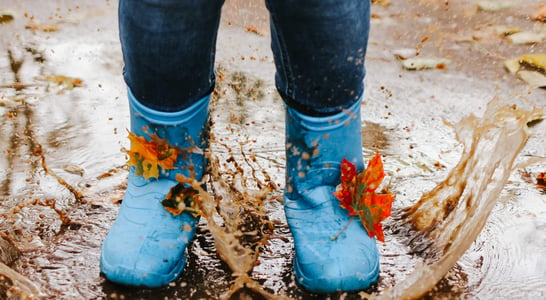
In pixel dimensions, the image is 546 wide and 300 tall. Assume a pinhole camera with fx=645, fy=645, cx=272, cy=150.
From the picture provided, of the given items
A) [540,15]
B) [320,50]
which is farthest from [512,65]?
[320,50]

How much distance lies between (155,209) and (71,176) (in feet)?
1.39

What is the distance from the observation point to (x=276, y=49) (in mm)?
1152

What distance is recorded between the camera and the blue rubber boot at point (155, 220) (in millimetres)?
1162

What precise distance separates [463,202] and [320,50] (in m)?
0.50

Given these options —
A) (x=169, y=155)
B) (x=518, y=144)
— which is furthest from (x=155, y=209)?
(x=518, y=144)

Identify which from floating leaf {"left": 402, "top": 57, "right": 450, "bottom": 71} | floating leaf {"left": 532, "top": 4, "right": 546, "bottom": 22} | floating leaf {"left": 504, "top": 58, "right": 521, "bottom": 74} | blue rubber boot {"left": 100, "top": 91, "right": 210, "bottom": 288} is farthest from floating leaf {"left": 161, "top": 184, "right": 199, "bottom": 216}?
floating leaf {"left": 532, "top": 4, "right": 546, "bottom": 22}

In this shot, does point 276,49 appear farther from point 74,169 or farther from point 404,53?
point 404,53

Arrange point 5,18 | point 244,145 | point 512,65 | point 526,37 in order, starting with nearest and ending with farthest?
point 244,145 < point 512,65 < point 526,37 < point 5,18

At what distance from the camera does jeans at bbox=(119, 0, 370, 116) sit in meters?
1.05

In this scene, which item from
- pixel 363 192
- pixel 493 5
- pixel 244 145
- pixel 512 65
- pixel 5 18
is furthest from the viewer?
pixel 493 5

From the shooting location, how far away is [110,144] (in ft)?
5.65

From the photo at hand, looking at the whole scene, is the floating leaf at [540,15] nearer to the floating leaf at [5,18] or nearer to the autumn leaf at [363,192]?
the autumn leaf at [363,192]

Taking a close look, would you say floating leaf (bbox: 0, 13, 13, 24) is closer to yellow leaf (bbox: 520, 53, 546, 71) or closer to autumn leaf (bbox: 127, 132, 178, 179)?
autumn leaf (bbox: 127, 132, 178, 179)

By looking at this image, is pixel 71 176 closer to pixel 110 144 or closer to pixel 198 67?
pixel 110 144
